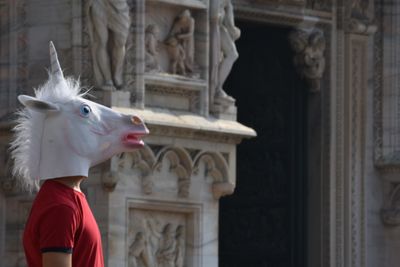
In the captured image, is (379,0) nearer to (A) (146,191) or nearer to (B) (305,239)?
(B) (305,239)

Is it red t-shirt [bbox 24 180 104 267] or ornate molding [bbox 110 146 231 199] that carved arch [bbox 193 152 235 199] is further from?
red t-shirt [bbox 24 180 104 267]

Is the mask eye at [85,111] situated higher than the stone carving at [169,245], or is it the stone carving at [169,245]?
the mask eye at [85,111]

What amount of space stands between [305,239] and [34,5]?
4.32m

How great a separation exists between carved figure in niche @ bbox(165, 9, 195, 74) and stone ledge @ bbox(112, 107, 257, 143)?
0.46 m

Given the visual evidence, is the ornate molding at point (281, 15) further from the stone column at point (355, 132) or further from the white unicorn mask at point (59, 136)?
the white unicorn mask at point (59, 136)

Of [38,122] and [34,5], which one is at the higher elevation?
[34,5]

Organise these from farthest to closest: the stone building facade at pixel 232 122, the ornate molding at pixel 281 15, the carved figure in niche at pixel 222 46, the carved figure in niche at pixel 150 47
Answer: the ornate molding at pixel 281 15
the carved figure in niche at pixel 222 46
the carved figure in niche at pixel 150 47
the stone building facade at pixel 232 122

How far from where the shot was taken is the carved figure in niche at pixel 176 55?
49.6ft

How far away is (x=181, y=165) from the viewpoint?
1509 cm

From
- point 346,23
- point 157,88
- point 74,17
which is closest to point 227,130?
point 157,88

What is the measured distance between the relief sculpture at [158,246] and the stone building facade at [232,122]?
0.01 metres

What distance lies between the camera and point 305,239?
1769cm

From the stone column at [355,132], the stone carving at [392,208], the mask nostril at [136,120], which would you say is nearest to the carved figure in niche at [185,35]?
the stone column at [355,132]

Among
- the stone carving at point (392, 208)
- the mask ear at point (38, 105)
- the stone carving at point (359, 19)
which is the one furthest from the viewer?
the stone carving at point (392, 208)
